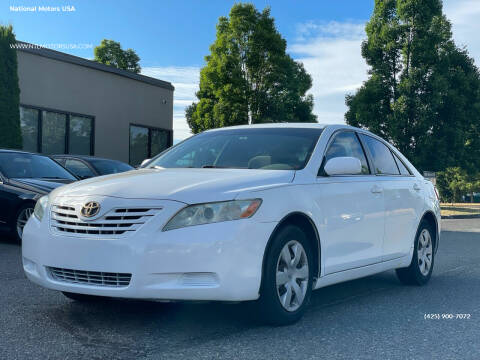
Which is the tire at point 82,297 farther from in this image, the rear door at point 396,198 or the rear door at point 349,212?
the rear door at point 396,198

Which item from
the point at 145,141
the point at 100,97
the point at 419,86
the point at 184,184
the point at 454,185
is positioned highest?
the point at 419,86

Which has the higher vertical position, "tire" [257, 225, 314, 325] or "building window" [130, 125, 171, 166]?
"building window" [130, 125, 171, 166]

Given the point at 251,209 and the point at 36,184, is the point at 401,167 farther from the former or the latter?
the point at 36,184

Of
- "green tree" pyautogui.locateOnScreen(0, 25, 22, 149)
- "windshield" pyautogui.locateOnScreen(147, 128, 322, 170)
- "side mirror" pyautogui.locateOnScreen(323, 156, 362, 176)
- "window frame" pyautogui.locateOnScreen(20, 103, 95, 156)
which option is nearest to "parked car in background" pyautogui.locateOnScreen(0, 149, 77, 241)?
"windshield" pyautogui.locateOnScreen(147, 128, 322, 170)

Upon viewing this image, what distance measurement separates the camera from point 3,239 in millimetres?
10828

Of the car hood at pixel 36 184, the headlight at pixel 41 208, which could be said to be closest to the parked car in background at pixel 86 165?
the car hood at pixel 36 184

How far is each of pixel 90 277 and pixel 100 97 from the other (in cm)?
1941

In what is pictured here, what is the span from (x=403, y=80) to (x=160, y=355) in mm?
27533

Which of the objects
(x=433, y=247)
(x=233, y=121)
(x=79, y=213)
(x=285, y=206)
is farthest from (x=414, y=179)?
(x=233, y=121)

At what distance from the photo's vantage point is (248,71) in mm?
35938

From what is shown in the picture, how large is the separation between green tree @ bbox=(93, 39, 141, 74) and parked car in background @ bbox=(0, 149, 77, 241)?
45003mm

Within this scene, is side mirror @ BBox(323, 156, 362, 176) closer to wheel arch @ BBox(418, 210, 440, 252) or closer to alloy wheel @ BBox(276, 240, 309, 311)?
alloy wheel @ BBox(276, 240, 309, 311)

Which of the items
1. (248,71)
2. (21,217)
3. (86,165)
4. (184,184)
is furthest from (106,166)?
(248,71)

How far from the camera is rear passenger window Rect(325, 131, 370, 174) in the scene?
5.96 m
